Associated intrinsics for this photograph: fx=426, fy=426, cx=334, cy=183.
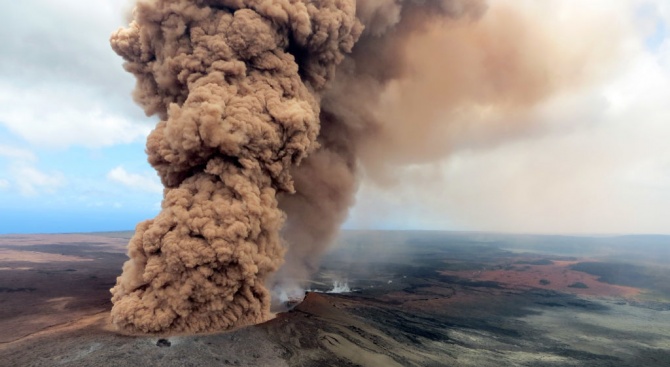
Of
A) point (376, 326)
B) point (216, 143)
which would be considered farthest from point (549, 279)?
point (216, 143)

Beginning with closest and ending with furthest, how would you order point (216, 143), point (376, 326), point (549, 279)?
point (216, 143) → point (376, 326) → point (549, 279)

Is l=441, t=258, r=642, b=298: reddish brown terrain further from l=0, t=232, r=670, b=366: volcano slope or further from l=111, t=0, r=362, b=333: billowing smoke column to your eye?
l=111, t=0, r=362, b=333: billowing smoke column

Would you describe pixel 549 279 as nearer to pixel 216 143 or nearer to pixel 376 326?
pixel 376 326

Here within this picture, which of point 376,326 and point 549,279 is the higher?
point 376,326

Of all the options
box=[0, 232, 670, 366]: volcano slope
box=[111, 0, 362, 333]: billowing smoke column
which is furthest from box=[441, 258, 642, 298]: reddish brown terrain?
box=[111, 0, 362, 333]: billowing smoke column

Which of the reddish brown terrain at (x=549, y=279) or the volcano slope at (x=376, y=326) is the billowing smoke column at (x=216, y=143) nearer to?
the volcano slope at (x=376, y=326)

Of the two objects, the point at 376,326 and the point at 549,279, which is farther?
the point at 549,279

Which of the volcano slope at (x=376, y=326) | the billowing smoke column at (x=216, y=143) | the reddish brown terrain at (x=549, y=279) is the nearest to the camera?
the volcano slope at (x=376, y=326)

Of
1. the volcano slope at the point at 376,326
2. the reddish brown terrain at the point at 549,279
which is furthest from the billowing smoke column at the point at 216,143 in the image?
the reddish brown terrain at the point at 549,279
